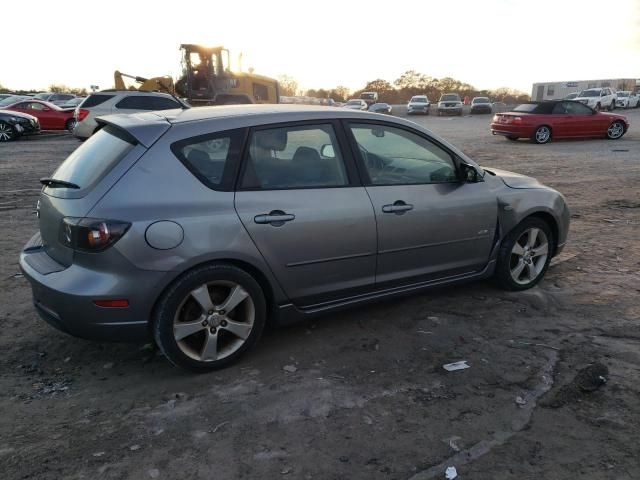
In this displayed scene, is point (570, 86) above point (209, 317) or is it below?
above

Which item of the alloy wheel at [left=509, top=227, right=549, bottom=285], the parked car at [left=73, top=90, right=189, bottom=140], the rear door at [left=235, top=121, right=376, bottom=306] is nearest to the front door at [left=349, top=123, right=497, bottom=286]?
the rear door at [left=235, top=121, right=376, bottom=306]

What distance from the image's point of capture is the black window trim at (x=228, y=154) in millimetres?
3281

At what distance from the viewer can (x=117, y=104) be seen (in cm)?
1576

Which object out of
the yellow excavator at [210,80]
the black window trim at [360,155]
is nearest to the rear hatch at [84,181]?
the black window trim at [360,155]

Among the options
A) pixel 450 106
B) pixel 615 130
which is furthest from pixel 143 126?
pixel 450 106

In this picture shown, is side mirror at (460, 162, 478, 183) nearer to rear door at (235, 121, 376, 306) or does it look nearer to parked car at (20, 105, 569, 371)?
parked car at (20, 105, 569, 371)

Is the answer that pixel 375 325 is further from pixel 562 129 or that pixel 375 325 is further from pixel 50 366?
pixel 562 129

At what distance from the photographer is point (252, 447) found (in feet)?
8.81

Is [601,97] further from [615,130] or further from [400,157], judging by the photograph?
[400,157]

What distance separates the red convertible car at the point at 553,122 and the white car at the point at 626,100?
3014 cm

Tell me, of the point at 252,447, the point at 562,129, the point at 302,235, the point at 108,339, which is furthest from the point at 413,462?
the point at 562,129

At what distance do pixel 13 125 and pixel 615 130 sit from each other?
2160 centimetres

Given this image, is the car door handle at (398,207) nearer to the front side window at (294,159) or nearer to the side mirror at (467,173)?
the front side window at (294,159)

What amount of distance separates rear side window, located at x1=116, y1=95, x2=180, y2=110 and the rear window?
1260cm
